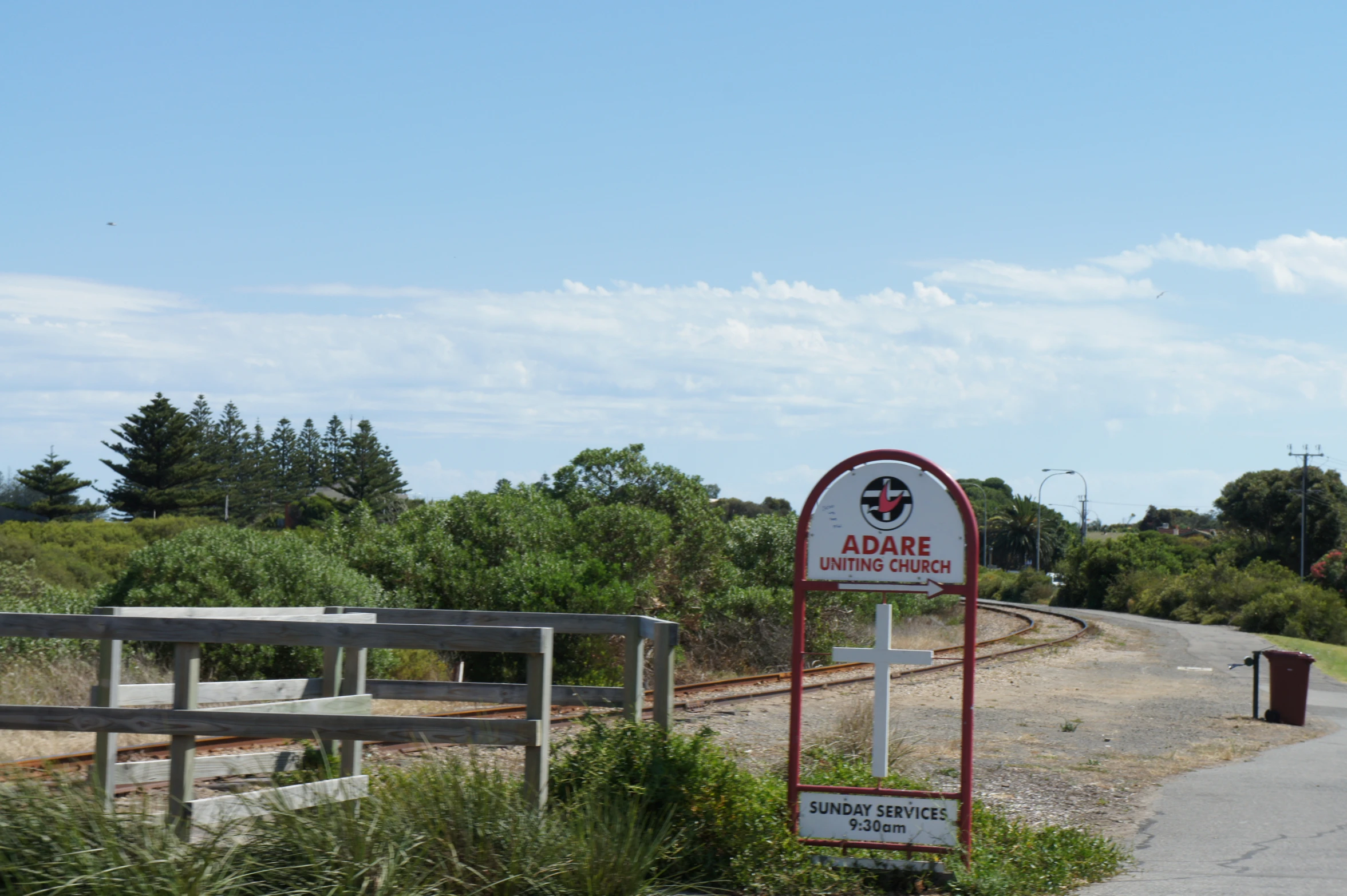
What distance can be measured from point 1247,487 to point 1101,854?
78.2m

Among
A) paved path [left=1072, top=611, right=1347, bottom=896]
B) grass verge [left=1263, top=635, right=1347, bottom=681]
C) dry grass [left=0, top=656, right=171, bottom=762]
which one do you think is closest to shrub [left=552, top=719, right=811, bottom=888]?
paved path [left=1072, top=611, right=1347, bottom=896]

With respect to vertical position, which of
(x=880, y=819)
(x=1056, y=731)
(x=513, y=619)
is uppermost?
(x=513, y=619)

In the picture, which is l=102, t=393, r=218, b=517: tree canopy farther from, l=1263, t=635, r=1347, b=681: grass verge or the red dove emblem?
the red dove emblem

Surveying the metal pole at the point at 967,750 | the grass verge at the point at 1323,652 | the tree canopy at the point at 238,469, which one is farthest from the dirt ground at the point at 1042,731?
the tree canopy at the point at 238,469

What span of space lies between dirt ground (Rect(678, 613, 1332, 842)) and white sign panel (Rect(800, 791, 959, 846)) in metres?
2.28

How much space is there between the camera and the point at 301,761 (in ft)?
23.5

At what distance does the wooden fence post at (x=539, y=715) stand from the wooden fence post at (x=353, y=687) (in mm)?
1476

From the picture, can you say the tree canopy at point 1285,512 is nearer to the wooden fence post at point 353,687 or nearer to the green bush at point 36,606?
the green bush at point 36,606

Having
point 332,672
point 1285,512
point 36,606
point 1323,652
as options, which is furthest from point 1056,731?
point 1285,512

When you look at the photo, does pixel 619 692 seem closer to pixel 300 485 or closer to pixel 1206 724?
pixel 1206 724

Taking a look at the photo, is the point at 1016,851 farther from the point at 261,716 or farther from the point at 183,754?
the point at 183,754

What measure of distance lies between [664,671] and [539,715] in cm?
111

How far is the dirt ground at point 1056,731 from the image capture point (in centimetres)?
987

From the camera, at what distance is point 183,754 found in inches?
224
